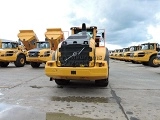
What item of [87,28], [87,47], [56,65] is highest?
[87,28]

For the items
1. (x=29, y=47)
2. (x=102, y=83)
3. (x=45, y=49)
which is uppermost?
(x=29, y=47)

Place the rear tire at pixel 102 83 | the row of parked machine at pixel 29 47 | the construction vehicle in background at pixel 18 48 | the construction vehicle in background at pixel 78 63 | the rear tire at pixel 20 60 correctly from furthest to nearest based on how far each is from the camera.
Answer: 1. the rear tire at pixel 20 60
2. the construction vehicle in background at pixel 18 48
3. the row of parked machine at pixel 29 47
4. the rear tire at pixel 102 83
5. the construction vehicle in background at pixel 78 63

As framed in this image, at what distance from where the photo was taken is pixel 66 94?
7477 millimetres

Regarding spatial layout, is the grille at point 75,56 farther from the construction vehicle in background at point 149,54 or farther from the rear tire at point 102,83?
the construction vehicle in background at point 149,54

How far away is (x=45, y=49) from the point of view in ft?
59.4

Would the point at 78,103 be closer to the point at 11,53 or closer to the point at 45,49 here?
the point at 45,49

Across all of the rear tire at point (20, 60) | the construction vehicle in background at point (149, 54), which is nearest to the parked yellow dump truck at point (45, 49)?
the rear tire at point (20, 60)

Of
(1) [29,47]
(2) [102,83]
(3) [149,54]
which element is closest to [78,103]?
(2) [102,83]

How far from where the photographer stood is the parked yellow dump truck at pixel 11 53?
17.8 m

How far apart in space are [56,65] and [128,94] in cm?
238

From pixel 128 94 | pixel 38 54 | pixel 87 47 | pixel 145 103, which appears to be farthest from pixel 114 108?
pixel 38 54

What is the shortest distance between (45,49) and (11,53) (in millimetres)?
2478

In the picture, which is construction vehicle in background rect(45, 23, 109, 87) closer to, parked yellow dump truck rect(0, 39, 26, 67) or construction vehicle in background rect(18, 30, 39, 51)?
parked yellow dump truck rect(0, 39, 26, 67)

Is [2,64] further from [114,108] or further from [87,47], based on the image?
[114,108]
